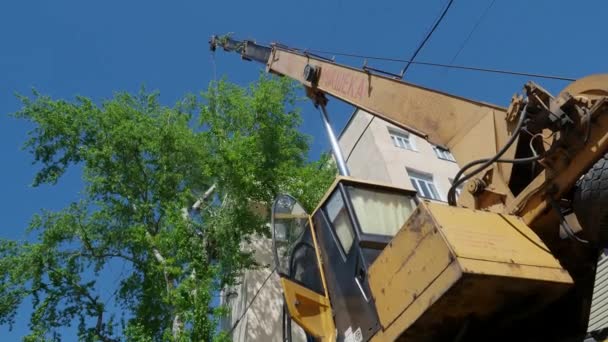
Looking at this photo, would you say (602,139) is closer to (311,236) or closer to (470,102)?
(470,102)

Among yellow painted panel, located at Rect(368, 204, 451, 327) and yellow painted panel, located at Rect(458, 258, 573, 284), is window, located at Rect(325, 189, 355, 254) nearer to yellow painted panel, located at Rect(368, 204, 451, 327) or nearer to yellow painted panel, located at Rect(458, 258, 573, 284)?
yellow painted panel, located at Rect(368, 204, 451, 327)

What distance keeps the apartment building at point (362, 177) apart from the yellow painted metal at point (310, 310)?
9423 millimetres

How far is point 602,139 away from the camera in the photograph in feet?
10.1

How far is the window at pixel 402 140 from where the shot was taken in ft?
63.8

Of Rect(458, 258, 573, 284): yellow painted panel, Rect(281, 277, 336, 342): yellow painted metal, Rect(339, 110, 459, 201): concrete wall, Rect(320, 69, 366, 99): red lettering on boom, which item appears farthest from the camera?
Rect(339, 110, 459, 201): concrete wall

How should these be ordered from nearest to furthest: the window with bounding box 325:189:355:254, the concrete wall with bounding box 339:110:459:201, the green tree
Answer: the window with bounding box 325:189:355:254 < the green tree < the concrete wall with bounding box 339:110:459:201

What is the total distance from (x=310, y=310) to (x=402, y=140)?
16.3 m

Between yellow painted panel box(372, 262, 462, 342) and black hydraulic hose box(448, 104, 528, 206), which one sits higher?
black hydraulic hose box(448, 104, 528, 206)

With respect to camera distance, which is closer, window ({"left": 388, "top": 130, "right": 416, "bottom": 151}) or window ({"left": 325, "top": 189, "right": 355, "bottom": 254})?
window ({"left": 325, "top": 189, "right": 355, "bottom": 254})

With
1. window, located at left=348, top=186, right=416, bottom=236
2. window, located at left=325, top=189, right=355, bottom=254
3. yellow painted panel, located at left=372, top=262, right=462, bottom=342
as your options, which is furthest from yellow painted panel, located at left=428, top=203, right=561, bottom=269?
window, located at left=325, top=189, right=355, bottom=254

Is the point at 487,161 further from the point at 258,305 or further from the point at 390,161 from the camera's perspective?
the point at 390,161

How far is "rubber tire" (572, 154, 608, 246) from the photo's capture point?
298 cm

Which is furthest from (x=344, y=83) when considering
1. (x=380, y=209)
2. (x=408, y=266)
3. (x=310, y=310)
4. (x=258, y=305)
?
(x=258, y=305)

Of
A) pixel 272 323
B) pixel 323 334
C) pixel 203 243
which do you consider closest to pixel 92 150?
pixel 203 243
